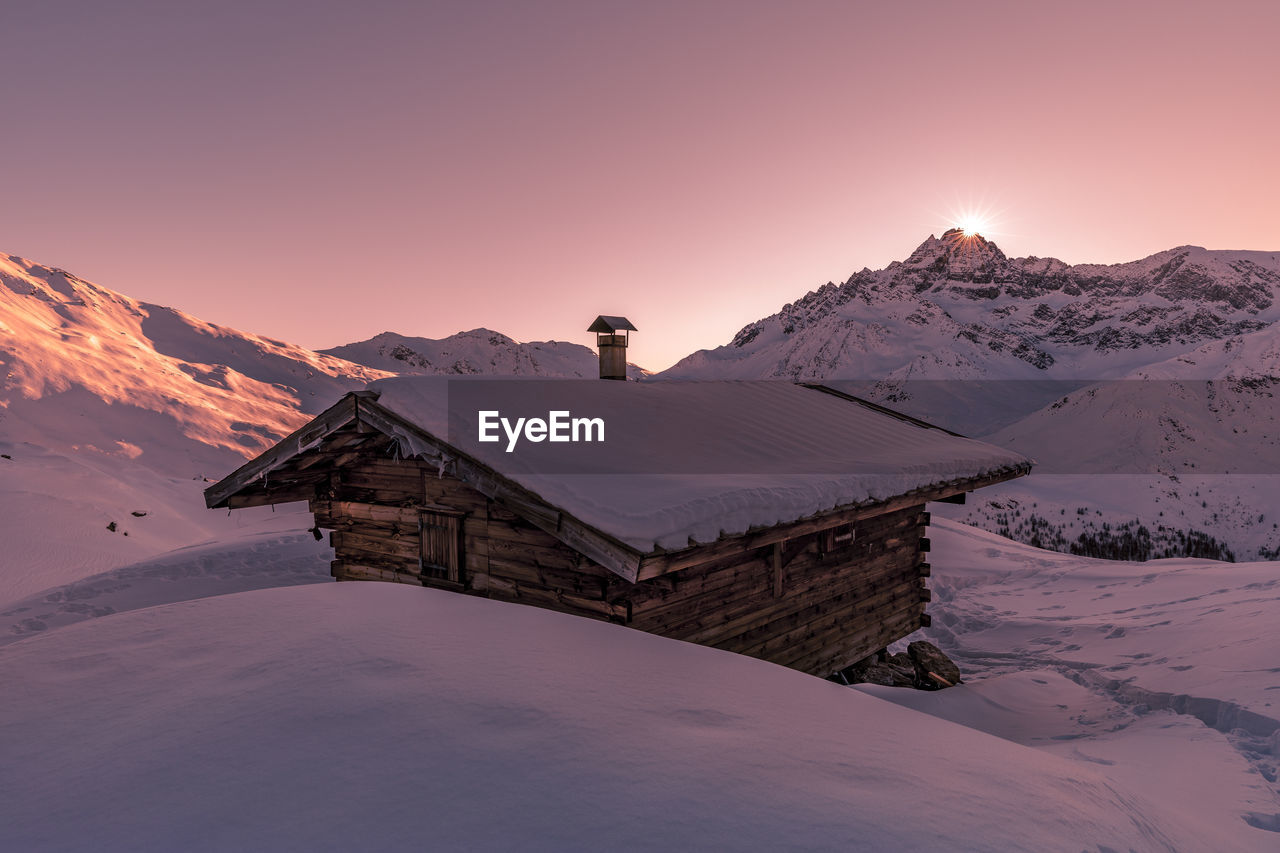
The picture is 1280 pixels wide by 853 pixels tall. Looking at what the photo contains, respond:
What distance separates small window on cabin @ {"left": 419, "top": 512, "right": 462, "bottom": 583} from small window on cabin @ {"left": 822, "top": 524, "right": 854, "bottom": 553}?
464 cm

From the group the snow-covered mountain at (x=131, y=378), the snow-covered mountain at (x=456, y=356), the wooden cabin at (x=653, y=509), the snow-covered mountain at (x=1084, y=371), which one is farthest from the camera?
the snow-covered mountain at (x=456, y=356)

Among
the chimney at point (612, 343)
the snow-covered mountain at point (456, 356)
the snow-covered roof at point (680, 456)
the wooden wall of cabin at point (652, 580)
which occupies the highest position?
the snow-covered mountain at point (456, 356)

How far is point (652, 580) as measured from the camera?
19.5ft

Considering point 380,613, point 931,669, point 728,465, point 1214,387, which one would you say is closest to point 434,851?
point 380,613

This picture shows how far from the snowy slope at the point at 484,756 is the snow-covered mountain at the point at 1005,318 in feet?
282

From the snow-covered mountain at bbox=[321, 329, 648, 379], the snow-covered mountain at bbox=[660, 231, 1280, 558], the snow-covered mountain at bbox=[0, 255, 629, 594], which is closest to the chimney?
the snow-covered mountain at bbox=[0, 255, 629, 594]

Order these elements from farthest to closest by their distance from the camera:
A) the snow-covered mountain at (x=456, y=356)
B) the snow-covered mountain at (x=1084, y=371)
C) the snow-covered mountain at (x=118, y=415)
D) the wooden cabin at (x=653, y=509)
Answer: the snow-covered mountain at (x=456, y=356), the snow-covered mountain at (x=1084, y=371), the snow-covered mountain at (x=118, y=415), the wooden cabin at (x=653, y=509)

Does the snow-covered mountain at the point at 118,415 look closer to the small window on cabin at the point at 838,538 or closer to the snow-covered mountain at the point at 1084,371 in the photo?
the small window on cabin at the point at 838,538

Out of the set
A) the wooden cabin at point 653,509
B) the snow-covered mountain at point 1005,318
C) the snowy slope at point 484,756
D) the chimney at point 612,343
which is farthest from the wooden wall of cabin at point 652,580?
the snow-covered mountain at point 1005,318

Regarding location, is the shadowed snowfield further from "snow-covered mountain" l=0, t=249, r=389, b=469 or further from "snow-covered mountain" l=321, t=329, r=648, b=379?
"snow-covered mountain" l=321, t=329, r=648, b=379

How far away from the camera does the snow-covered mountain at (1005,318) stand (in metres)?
95.8

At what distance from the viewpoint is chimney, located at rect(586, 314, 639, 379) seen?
10.7 m

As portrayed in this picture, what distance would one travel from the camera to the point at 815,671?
8.48 m

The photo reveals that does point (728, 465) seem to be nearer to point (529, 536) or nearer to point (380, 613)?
point (529, 536)
